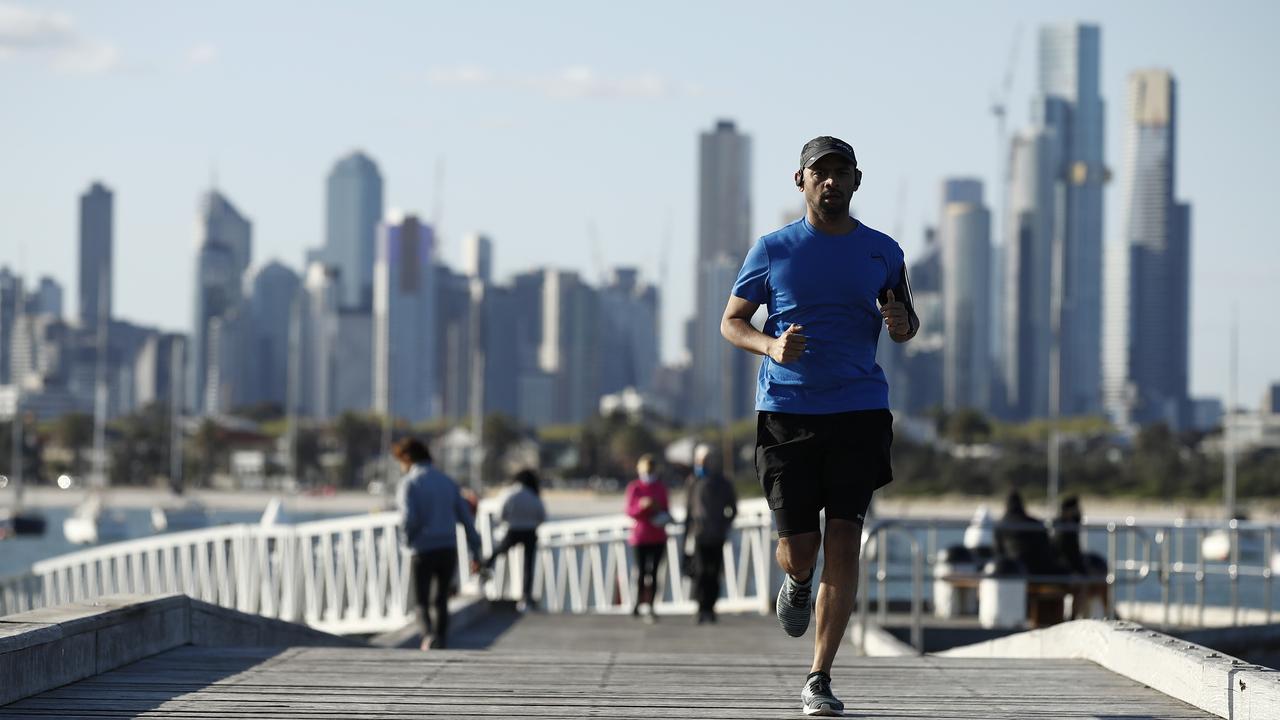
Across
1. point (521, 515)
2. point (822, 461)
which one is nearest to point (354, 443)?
point (521, 515)

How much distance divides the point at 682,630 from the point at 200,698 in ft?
33.5

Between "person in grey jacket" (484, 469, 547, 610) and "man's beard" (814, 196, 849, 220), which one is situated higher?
"man's beard" (814, 196, 849, 220)

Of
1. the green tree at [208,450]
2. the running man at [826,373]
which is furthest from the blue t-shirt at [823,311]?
the green tree at [208,450]

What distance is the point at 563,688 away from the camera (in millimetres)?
7781

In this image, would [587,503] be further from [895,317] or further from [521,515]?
[895,317]

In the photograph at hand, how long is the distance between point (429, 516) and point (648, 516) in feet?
16.2

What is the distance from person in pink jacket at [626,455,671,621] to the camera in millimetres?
17719

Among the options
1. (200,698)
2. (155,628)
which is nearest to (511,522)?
(155,628)

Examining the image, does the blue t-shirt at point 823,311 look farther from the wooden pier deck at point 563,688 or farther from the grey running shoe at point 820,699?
the wooden pier deck at point 563,688

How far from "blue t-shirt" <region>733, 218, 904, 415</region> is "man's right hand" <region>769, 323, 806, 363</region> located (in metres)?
0.27

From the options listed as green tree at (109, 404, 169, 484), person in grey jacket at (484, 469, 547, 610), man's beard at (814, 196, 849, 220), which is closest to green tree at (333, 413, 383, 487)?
green tree at (109, 404, 169, 484)

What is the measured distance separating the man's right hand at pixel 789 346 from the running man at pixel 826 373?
0.22 meters

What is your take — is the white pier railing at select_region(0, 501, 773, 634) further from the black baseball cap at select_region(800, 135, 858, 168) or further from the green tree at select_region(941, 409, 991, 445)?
the green tree at select_region(941, 409, 991, 445)

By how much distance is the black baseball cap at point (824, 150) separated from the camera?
695 cm
